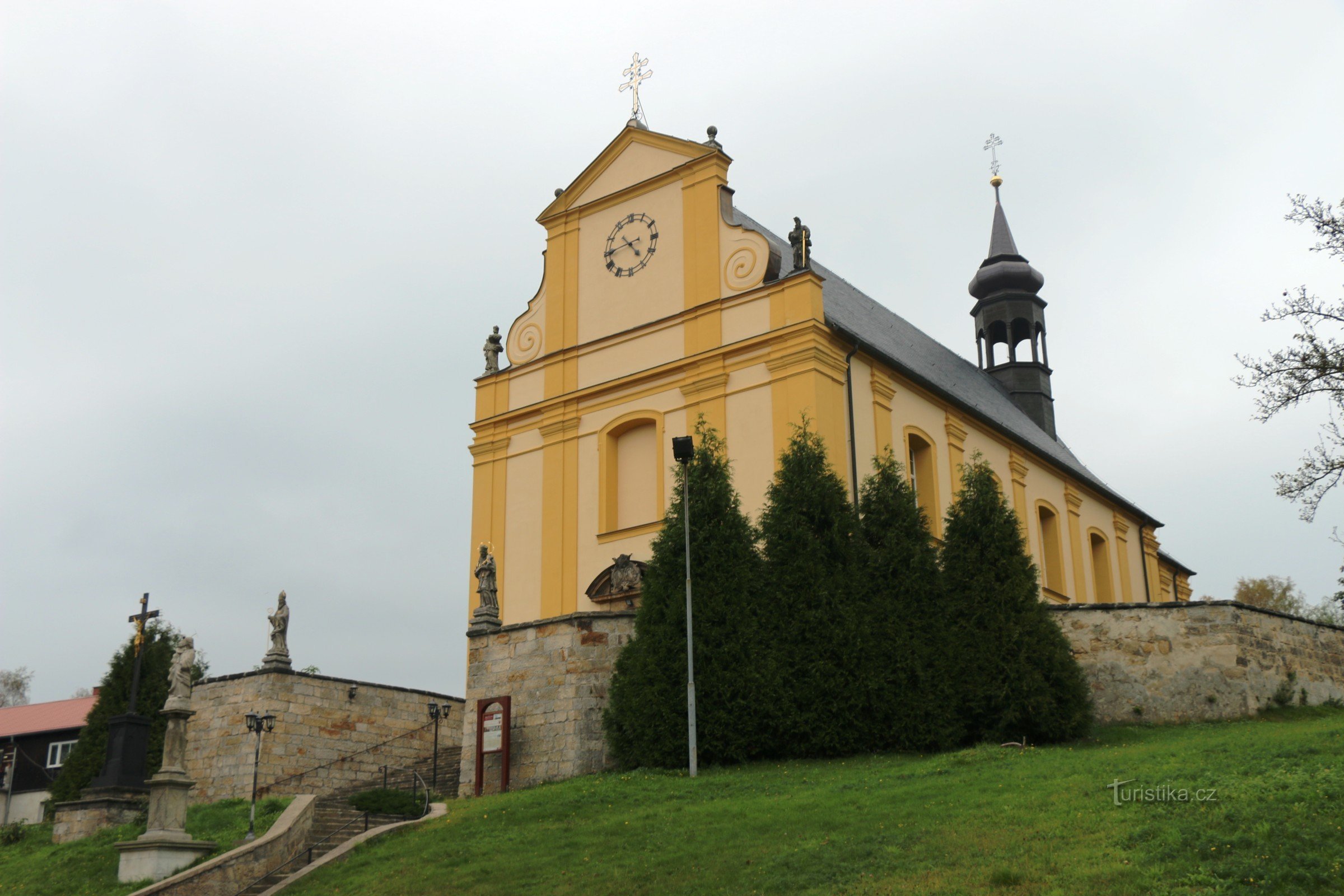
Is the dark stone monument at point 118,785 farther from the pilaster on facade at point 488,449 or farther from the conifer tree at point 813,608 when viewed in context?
the conifer tree at point 813,608

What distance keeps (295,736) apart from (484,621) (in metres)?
5.40

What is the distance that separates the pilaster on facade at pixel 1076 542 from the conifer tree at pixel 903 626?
14522 millimetres

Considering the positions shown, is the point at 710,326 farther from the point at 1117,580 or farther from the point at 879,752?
the point at 1117,580

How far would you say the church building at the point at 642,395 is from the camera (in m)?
23.7

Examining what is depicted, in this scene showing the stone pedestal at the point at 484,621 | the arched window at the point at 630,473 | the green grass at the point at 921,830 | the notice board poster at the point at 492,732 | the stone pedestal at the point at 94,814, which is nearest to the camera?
the green grass at the point at 921,830

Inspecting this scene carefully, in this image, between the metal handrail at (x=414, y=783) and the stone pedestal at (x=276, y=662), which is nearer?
the metal handrail at (x=414, y=783)

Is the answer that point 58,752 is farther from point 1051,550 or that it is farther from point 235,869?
point 1051,550

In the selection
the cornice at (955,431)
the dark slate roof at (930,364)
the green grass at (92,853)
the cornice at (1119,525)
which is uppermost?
the dark slate roof at (930,364)

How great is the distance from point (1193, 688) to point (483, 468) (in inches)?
582

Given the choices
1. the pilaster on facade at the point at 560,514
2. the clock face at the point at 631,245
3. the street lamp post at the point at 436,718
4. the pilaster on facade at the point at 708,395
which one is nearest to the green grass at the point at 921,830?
the street lamp post at the point at 436,718

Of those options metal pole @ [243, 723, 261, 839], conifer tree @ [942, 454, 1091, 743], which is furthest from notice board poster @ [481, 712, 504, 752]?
conifer tree @ [942, 454, 1091, 743]

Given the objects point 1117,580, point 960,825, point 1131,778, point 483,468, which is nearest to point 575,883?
point 960,825

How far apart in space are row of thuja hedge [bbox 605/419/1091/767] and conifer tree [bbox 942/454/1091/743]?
0.02 m

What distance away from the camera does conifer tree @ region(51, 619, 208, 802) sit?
87.2 feet
